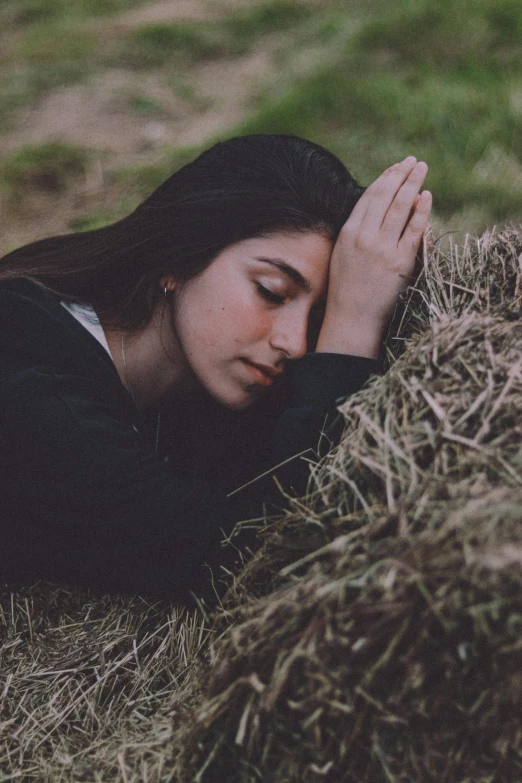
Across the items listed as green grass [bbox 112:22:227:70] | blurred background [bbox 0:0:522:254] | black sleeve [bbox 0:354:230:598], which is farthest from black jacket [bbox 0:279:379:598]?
green grass [bbox 112:22:227:70]

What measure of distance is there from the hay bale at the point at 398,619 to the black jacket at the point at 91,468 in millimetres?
337

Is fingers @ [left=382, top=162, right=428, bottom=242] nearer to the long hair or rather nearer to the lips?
the long hair

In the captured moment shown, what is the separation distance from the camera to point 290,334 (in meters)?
1.90

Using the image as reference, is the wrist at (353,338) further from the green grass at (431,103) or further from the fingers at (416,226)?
the green grass at (431,103)

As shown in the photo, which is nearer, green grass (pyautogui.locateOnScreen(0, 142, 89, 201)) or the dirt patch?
the dirt patch

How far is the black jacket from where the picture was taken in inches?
63.6

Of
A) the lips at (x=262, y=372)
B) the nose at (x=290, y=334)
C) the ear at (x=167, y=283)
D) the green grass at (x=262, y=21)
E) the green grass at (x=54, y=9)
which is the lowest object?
the lips at (x=262, y=372)

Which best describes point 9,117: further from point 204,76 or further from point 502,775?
point 502,775

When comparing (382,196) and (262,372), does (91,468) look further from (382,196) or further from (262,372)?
(382,196)

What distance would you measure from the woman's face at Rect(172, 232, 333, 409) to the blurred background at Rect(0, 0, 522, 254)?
1.69 meters

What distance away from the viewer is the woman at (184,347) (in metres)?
1.63

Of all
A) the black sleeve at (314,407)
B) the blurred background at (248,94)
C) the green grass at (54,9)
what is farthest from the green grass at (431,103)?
the green grass at (54,9)

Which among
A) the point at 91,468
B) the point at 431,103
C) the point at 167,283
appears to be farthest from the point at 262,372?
the point at 431,103

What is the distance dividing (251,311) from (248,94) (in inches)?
167
